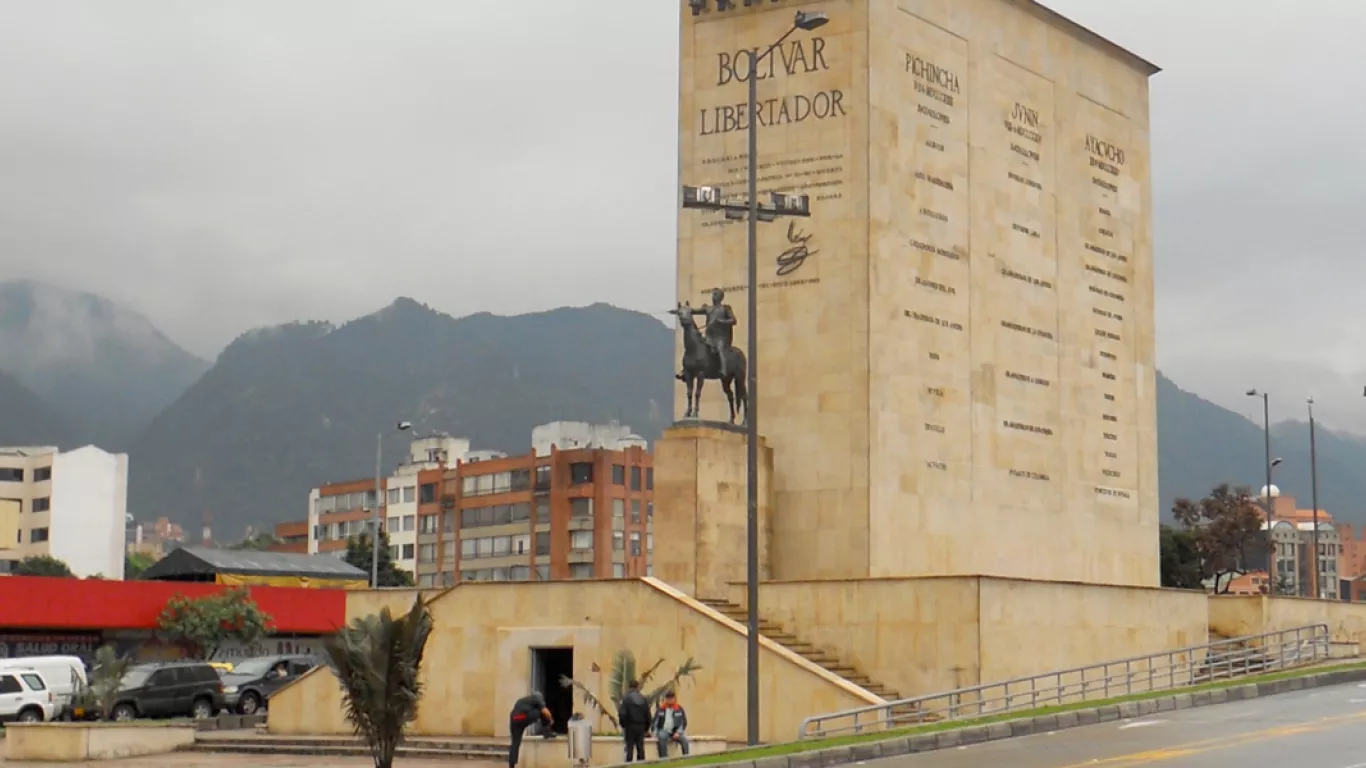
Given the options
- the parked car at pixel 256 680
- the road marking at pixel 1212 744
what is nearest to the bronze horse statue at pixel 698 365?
the road marking at pixel 1212 744

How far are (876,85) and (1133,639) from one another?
1352 centimetres

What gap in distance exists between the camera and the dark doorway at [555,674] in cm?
3712

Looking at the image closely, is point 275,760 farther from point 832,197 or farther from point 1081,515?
point 1081,515

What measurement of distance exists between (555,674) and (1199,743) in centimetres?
1532

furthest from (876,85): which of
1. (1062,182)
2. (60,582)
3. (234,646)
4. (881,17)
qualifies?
(234,646)

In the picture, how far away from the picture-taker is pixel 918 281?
41.7 meters

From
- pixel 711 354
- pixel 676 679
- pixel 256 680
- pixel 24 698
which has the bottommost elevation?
pixel 24 698

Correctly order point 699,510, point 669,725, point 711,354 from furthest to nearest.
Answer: point 711,354 → point 699,510 → point 669,725

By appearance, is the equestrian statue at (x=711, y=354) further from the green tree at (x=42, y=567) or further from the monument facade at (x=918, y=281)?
the green tree at (x=42, y=567)

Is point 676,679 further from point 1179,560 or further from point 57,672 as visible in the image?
point 1179,560

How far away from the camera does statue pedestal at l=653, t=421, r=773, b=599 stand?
37656 mm

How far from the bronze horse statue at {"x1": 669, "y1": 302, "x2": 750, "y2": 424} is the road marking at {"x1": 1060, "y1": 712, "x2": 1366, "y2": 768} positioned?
14271 mm

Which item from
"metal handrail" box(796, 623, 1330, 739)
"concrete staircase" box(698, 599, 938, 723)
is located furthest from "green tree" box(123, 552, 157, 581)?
"concrete staircase" box(698, 599, 938, 723)
